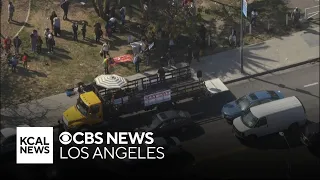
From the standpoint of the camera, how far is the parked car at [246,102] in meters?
32.9

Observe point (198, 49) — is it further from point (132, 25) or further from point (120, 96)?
point (120, 96)

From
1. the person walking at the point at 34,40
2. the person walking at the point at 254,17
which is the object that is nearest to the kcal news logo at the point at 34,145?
the person walking at the point at 34,40

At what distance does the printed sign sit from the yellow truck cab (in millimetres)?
2660

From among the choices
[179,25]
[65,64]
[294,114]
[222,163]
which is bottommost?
[222,163]

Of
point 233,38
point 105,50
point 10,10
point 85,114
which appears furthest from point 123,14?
point 85,114

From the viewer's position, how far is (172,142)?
30156 mm

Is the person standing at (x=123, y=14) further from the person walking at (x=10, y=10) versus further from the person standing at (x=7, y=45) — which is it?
the person standing at (x=7, y=45)

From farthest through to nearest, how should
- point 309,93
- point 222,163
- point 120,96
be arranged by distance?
1. point 309,93
2. point 120,96
3. point 222,163

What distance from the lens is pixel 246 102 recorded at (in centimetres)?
3331

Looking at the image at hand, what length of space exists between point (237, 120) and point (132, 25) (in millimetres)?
14577

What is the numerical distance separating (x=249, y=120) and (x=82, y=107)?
894 cm

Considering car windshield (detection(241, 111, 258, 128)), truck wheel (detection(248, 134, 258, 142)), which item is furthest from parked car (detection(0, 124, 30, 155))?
truck wheel (detection(248, 134, 258, 142))

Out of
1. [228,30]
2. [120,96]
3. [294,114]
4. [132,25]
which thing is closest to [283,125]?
[294,114]

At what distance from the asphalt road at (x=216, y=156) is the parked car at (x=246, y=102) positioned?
543mm
